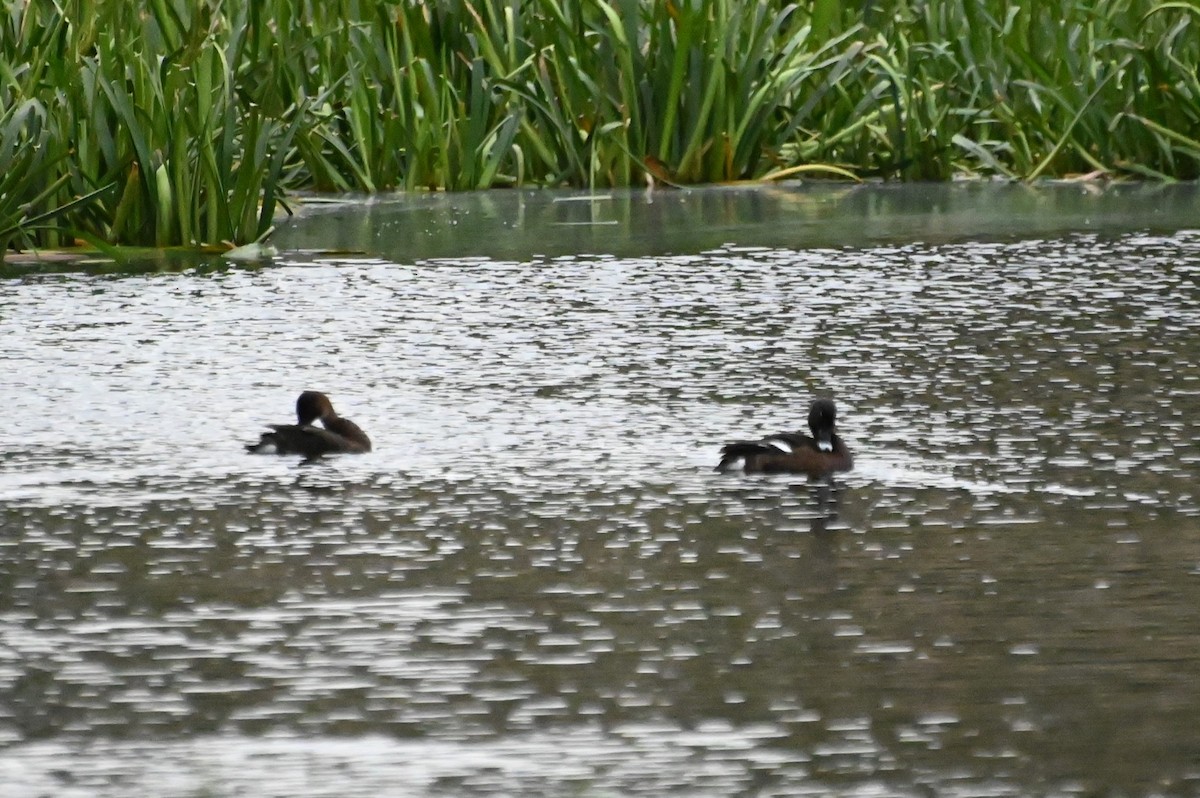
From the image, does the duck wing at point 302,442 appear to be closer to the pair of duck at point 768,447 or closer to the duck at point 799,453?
the pair of duck at point 768,447

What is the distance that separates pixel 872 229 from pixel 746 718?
7.45 metres

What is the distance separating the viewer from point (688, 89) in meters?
13.2

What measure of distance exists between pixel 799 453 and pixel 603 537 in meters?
0.76

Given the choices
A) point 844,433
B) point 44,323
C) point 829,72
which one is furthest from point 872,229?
point 844,433

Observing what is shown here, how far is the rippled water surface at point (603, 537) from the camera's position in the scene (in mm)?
3779

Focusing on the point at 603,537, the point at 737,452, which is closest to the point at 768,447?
the point at 737,452

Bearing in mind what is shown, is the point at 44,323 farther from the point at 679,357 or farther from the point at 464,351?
the point at 679,357

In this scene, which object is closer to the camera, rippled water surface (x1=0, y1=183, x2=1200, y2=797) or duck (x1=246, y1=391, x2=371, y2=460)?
rippled water surface (x1=0, y1=183, x2=1200, y2=797)

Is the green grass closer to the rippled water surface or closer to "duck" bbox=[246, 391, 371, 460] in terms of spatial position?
the rippled water surface

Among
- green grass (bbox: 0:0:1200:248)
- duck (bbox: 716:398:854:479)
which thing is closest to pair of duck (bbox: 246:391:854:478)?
duck (bbox: 716:398:854:479)

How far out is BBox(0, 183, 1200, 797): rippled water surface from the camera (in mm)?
3779

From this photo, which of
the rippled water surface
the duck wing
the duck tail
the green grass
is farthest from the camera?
the green grass

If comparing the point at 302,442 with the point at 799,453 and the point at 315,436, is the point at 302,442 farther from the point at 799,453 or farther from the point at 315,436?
the point at 799,453

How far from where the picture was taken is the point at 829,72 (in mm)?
14039
